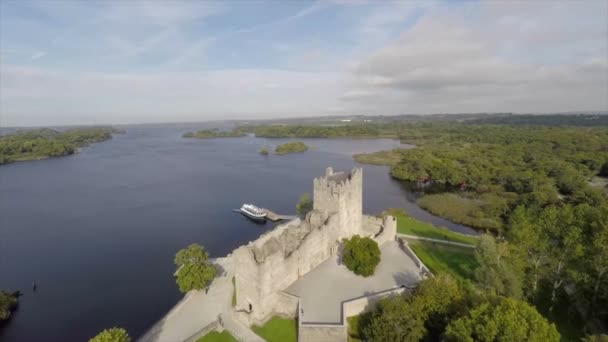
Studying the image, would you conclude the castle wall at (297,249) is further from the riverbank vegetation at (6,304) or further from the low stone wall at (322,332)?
the riverbank vegetation at (6,304)

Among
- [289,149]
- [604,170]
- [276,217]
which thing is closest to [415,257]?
[276,217]

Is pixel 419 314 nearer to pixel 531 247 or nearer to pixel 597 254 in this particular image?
pixel 531 247

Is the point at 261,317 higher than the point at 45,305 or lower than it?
higher

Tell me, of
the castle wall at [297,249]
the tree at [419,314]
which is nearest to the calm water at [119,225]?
the castle wall at [297,249]

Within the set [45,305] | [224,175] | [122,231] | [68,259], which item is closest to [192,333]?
[45,305]

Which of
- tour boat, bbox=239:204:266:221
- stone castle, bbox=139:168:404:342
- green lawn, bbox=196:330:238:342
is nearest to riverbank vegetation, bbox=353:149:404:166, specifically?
tour boat, bbox=239:204:266:221

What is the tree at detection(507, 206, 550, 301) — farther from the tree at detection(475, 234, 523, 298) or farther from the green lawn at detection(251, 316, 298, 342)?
the green lawn at detection(251, 316, 298, 342)

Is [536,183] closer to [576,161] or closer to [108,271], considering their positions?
[576,161]
